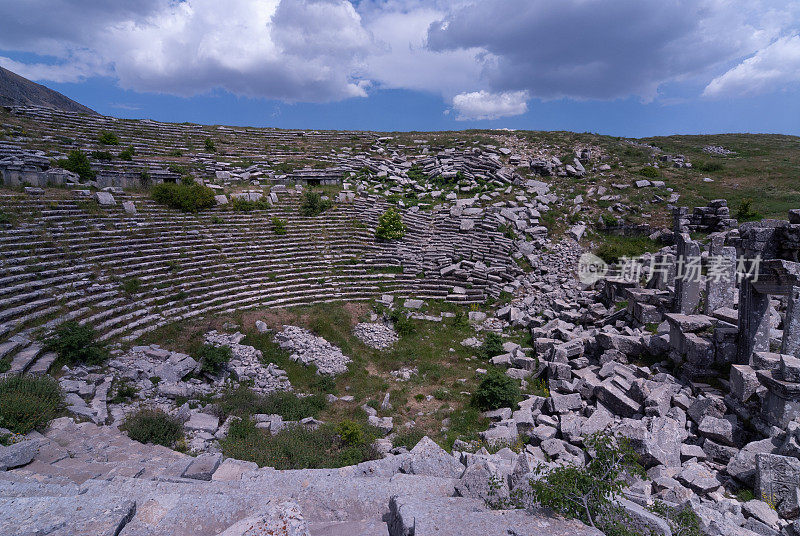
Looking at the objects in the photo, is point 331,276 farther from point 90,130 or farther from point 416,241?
point 90,130

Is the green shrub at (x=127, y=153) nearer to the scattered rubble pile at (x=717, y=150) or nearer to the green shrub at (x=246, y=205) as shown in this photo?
the green shrub at (x=246, y=205)

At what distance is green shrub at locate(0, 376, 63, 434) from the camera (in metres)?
6.14

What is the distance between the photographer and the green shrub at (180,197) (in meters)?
18.2

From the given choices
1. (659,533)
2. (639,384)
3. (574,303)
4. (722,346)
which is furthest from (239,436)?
(574,303)

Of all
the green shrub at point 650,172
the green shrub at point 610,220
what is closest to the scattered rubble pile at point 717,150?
the green shrub at point 650,172

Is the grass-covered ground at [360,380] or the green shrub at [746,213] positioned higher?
the green shrub at [746,213]

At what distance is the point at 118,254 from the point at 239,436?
34.3 ft

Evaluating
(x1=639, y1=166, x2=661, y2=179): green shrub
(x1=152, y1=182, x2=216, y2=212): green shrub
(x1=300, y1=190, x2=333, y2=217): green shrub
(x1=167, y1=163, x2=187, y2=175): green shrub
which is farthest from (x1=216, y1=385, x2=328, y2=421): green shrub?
(x1=639, y1=166, x2=661, y2=179): green shrub

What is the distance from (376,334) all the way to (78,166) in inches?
674

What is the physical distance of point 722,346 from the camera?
328 inches

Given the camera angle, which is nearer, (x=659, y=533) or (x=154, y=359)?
(x=659, y=533)

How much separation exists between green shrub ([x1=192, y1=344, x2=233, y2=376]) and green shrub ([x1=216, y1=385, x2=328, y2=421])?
1.13 m

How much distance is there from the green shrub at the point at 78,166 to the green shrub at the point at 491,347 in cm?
2039

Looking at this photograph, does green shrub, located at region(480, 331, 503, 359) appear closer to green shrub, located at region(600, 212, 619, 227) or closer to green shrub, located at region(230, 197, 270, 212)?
green shrub, located at region(600, 212, 619, 227)
